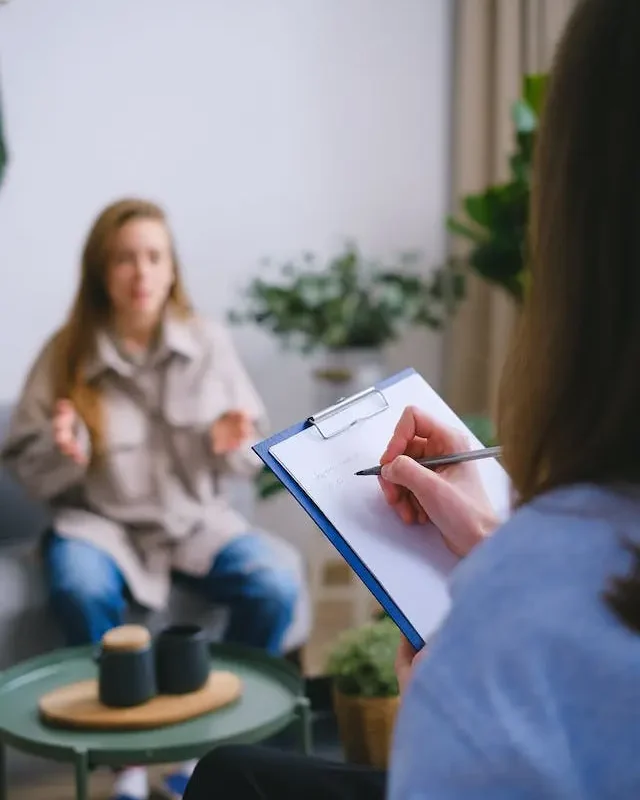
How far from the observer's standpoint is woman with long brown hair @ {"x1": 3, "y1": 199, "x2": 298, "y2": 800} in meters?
2.07

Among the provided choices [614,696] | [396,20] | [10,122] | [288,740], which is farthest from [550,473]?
[396,20]

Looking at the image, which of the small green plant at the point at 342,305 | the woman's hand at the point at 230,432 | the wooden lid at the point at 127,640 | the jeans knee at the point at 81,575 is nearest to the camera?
the wooden lid at the point at 127,640

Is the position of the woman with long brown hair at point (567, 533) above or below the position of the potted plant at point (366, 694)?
above

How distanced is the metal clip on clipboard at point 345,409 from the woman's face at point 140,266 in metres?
1.29

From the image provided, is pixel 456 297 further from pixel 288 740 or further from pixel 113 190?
pixel 288 740

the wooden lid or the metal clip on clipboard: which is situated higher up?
the metal clip on clipboard

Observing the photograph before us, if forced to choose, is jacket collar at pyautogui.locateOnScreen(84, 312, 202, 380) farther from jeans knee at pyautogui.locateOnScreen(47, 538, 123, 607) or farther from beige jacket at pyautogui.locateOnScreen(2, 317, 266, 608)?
jeans knee at pyautogui.locateOnScreen(47, 538, 123, 607)

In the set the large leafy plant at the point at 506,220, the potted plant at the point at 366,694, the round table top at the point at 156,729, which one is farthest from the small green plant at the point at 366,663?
the large leafy plant at the point at 506,220

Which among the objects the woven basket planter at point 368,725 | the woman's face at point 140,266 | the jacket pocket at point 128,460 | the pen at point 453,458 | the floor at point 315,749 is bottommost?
the floor at point 315,749

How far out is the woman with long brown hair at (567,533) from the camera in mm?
420

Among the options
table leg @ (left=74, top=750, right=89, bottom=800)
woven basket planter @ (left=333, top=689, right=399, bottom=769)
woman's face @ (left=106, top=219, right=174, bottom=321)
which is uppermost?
woman's face @ (left=106, top=219, right=174, bottom=321)

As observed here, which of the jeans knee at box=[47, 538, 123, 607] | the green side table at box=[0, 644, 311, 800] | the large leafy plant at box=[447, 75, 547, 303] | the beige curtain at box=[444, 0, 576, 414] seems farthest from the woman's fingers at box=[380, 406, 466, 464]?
the beige curtain at box=[444, 0, 576, 414]

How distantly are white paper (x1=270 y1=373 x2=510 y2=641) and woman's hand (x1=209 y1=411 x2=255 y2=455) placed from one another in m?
1.25

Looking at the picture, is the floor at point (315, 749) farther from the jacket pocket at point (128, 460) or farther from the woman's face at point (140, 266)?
the woman's face at point (140, 266)
